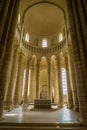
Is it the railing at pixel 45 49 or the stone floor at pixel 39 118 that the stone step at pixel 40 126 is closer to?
the stone floor at pixel 39 118

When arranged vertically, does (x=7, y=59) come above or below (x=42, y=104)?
above

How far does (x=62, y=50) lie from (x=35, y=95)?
9.70 metres

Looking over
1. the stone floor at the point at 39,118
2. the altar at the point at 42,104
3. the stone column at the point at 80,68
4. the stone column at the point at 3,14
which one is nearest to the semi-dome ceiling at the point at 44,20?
the stone column at the point at 3,14

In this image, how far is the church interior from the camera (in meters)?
6.59

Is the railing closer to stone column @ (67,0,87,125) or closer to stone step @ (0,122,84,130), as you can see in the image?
stone column @ (67,0,87,125)

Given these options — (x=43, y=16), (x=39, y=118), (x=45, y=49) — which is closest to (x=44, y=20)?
(x=43, y=16)

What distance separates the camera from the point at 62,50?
19609 mm

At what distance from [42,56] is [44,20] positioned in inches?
277

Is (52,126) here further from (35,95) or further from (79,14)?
(35,95)

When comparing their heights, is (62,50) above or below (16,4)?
below

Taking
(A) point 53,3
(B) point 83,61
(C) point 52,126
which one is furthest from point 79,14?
(A) point 53,3

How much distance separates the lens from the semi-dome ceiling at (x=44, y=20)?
19.0m

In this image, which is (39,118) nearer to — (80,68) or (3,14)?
(80,68)

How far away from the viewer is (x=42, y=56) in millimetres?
22250
